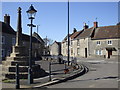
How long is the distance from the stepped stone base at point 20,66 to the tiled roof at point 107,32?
36.0m

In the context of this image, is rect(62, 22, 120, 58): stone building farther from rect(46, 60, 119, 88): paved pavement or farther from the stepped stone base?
the stepped stone base

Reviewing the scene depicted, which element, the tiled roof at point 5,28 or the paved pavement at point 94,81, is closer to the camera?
the paved pavement at point 94,81

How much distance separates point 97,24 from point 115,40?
10321 mm

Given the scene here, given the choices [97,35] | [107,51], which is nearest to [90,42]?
[97,35]

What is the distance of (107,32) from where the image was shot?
5047cm

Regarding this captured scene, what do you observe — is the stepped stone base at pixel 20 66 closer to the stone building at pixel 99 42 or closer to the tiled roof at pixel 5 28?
the tiled roof at pixel 5 28

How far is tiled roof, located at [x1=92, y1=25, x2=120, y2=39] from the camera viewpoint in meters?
48.1

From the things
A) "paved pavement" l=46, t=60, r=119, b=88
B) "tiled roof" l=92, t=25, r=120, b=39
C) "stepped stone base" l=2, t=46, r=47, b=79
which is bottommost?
"paved pavement" l=46, t=60, r=119, b=88

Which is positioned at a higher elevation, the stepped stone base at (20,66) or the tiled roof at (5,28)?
the tiled roof at (5,28)

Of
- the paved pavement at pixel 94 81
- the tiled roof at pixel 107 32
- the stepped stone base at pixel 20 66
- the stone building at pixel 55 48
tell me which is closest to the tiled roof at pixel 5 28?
the tiled roof at pixel 107 32

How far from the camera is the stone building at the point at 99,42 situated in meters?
46.9

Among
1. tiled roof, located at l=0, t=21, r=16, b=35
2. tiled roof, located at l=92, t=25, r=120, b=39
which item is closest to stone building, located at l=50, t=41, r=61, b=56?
tiled roof, located at l=92, t=25, r=120, b=39

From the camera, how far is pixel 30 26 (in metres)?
11.8

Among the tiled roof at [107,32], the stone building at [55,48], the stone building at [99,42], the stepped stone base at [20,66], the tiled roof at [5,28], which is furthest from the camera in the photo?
the stone building at [55,48]
